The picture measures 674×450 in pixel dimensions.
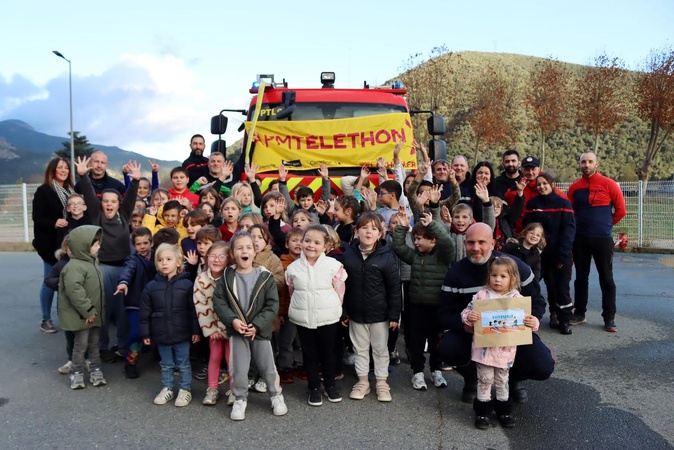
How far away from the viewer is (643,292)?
9.15m

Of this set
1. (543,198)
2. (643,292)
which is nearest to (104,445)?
(543,198)

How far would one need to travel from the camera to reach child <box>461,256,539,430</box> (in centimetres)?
410

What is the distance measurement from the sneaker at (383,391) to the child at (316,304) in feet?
1.06

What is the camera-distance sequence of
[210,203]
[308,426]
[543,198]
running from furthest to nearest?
[543,198]
[210,203]
[308,426]

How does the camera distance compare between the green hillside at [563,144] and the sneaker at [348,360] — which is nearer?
the sneaker at [348,360]

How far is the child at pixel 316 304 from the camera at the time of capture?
180 inches

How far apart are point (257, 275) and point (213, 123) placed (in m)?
5.23

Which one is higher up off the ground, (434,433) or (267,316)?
(267,316)

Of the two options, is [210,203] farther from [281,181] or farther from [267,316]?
[267,316]

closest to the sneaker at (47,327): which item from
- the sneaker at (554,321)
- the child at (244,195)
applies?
the child at (244,195)

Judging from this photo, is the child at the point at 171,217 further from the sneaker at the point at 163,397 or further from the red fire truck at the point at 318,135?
the red fire truck at the point at 318,135

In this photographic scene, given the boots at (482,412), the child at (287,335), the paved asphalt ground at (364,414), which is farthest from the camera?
the child at (287,335)

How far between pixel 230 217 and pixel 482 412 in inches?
115

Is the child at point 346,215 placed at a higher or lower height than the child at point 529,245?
higher
